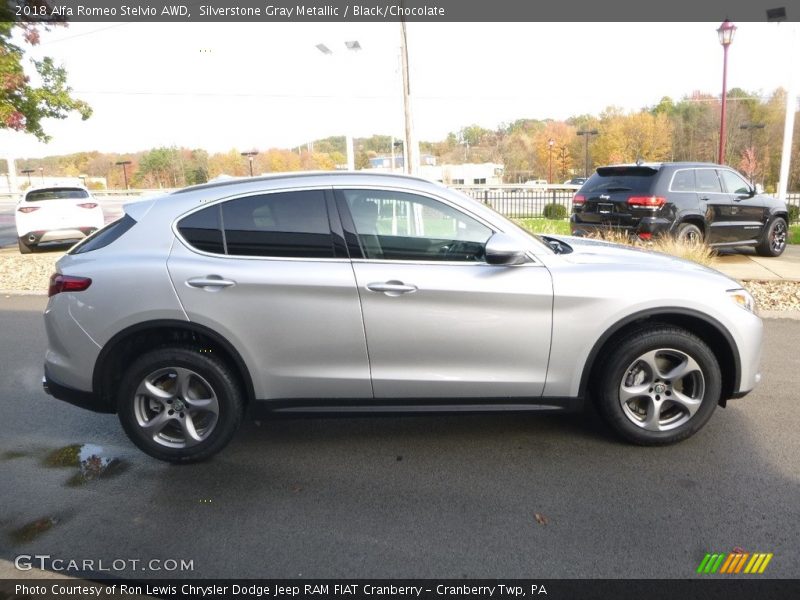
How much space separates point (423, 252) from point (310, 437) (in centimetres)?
155

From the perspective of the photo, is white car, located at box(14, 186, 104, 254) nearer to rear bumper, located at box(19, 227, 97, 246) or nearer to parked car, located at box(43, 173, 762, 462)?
rear bumper, located at box(19, 227, 97, 246)

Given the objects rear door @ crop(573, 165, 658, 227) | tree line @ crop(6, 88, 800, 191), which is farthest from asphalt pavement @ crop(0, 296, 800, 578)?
tree line @ crop(6, 88, 800, 191)

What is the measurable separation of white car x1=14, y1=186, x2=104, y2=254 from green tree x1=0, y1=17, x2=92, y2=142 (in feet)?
4.88

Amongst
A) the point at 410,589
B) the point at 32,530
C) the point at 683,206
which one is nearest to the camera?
the point at 410,589

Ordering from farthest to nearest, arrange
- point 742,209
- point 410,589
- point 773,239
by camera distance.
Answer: point 773,239 < point 742,209 < point 410,589

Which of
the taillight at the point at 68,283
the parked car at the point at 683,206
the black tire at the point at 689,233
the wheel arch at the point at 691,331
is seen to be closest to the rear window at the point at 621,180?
the parked car at the point at 683,206

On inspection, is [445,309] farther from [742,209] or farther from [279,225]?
[742,209]

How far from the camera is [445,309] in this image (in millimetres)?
3523

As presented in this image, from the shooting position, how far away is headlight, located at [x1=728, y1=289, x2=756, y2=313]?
3.71 m

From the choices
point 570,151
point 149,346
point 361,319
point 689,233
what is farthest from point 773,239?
point 570,151

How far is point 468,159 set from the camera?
103m

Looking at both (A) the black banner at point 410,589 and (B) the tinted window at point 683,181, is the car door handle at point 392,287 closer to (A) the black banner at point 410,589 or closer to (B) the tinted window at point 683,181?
(A) the black banner at point 410,589

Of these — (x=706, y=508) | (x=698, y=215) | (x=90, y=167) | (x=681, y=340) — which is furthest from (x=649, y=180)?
(x=90, y=167)

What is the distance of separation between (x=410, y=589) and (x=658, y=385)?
2026 mm
